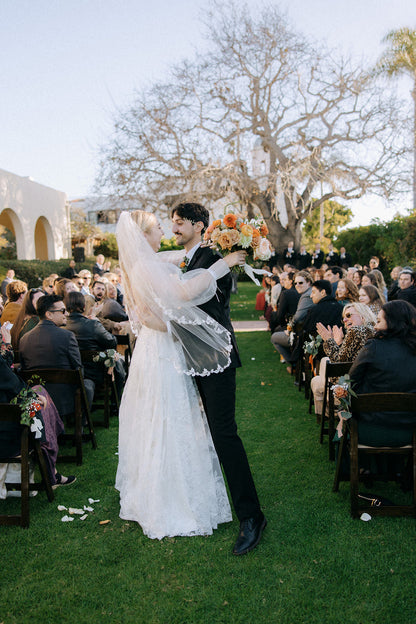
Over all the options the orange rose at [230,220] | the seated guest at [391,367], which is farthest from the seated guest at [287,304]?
the orange rose at [230,220]

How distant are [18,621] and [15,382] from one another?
161cm

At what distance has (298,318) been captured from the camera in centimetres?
727

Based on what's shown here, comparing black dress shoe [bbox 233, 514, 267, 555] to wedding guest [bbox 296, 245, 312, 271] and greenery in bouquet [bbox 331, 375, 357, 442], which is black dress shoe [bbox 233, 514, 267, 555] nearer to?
greenery in bouquet [bbox 331, 375, 357, 442]

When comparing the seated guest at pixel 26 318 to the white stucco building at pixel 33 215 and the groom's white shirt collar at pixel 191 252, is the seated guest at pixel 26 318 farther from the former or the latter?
the white stucco building at pixel 33 215

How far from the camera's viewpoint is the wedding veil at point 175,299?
9.78 ft

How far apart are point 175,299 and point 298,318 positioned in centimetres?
456

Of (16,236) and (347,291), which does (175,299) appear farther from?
(16,236)

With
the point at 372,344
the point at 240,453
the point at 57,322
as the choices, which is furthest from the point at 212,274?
the point at 57,322

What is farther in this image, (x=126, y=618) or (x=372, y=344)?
(x=372, y=344)

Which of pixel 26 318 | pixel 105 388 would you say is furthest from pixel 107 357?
pixel 26 318

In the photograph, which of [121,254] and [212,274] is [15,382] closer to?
[121,254]

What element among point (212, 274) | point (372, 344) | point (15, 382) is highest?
point (212, 274)

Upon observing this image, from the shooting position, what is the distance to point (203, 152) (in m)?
19.3

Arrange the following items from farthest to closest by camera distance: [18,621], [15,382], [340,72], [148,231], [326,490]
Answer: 1. [340,72]
2. [326,490]
3. [15,382]
4. [148,231]
5. [18,621]
